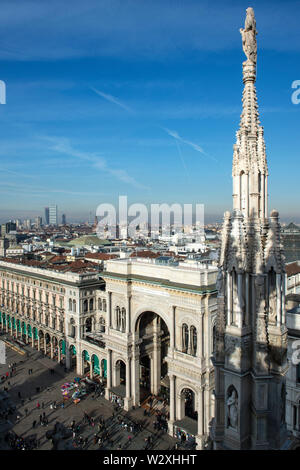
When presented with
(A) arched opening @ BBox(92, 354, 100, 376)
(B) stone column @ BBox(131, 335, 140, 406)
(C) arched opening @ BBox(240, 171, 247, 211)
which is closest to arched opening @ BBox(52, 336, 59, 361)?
A: (A) arched opening @ BBox(92, 354, 100, 376)

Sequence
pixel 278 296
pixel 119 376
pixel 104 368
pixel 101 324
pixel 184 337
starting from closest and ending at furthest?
pixel 278 296, pixel 184 337, pixel 119 376, pixel 104 368, pixel 101 324

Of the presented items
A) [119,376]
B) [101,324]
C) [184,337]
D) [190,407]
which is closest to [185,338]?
[184,337]

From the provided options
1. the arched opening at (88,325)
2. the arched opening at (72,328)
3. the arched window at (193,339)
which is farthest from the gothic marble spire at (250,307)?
the arched opening at (72,328)

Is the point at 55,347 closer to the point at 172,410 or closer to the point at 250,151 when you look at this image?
the point at 172,410
